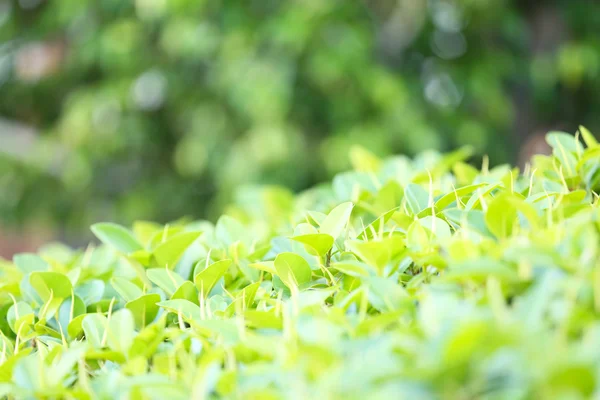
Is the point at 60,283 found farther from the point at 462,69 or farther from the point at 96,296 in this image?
the point at 462,69

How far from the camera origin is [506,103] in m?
Result: 3.62

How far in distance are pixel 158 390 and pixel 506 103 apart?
11.4ft

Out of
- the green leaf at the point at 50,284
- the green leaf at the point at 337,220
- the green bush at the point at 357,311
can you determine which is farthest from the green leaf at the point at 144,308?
the green leaf at the point at 337,220

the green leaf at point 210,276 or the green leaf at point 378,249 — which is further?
the green leaf at point 210,276

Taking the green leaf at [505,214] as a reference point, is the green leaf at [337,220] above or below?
above

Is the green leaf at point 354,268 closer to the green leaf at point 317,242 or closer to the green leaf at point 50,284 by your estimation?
the green leaf at point 317,242

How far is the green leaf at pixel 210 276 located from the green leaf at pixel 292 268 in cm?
8

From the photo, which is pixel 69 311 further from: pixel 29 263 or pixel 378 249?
pixel 378 249

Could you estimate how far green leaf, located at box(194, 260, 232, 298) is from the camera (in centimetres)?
78

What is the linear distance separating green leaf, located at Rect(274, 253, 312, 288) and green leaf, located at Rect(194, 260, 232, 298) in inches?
3.2

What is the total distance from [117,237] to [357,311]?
466 mm

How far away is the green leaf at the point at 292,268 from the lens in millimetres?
742

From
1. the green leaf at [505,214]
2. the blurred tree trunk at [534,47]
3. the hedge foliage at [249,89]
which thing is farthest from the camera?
the blurred tree trunk at [534,47]

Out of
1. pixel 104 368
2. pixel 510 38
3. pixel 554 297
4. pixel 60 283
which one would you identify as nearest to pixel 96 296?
pixel 60 283
